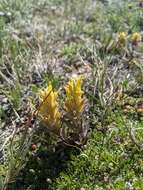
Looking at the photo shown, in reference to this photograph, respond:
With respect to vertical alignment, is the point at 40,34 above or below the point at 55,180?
above

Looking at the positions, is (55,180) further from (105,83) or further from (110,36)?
(110,36)

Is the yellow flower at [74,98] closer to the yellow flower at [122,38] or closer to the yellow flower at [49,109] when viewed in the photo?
the yellow flower at [49,109]

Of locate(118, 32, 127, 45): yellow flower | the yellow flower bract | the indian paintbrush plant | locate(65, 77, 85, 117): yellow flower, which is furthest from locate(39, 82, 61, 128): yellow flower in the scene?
the yellow flower bract

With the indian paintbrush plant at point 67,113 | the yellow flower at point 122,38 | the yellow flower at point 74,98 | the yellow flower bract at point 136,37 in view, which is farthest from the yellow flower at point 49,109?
the yellow flower bract at point 136,37

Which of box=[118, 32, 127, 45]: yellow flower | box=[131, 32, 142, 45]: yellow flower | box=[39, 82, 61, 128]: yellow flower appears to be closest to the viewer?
box=[39, 82, 61, 128]: yellow flower

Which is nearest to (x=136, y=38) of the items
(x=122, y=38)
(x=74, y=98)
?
(x=122, y=38)

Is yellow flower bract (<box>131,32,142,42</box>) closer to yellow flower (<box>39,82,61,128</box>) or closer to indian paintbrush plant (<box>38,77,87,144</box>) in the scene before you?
indian paintbrush plant (<box>38,77,87,144</box>)

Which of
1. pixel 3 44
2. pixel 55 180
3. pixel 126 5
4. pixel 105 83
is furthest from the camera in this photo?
pixel 126 5

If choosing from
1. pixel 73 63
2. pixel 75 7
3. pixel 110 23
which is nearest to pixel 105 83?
pixel 73 63
